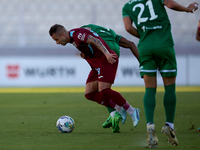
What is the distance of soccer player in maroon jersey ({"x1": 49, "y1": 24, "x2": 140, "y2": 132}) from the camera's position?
4566mm

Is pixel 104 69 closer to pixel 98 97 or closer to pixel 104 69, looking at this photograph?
pixel 104 69

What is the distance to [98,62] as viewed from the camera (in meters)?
5.00

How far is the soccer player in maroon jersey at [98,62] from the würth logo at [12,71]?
10.6 m

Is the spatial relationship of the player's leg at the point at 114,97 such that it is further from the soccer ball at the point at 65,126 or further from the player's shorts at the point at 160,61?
the player's shorts at the point at 160,61

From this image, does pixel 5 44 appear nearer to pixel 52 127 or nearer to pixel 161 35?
pixel 52 127

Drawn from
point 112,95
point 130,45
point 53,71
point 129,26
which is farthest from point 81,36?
point 53,71

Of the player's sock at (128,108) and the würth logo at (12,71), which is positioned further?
the würth logo at (12,71)

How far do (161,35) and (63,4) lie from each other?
50.1ft

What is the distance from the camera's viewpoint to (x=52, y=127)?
5324mm

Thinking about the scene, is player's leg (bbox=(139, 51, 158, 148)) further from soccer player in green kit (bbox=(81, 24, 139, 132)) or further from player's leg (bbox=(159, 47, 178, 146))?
soccer player in green kit (bbox=(81, 24, 139, 132))

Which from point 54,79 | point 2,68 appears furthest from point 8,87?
point 54,79

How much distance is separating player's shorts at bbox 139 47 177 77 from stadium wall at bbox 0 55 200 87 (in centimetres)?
1130

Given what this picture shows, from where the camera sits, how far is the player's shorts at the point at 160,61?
12.5 feet

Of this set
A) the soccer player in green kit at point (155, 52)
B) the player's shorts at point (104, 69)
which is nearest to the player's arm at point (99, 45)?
the player's shorts at point (104, 69)
